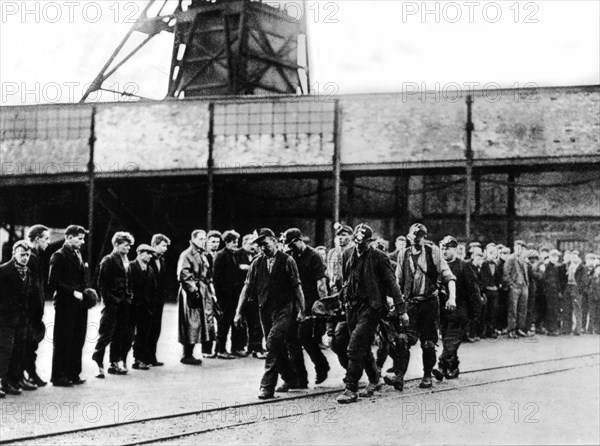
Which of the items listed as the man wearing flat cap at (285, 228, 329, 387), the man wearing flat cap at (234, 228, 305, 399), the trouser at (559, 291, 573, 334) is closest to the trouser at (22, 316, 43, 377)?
the man wearing flat cap at (234, 228, 305, 399)

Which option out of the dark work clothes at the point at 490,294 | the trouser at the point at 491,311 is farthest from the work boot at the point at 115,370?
the trouser at the point at 491,311

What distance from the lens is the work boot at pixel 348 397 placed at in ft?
27.4

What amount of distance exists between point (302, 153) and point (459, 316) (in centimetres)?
1217

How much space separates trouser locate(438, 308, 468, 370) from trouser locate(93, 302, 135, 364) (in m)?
4.06

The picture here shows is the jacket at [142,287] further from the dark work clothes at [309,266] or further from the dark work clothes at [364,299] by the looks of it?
the dark work clothes at [364,299]

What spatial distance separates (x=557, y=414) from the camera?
7.60 meters

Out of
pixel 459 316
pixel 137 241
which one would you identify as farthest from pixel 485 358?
pixel 137 241

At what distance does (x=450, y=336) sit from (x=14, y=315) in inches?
202

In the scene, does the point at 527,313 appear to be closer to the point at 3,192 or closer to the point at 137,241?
the point at 137,241

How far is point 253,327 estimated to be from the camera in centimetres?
1285

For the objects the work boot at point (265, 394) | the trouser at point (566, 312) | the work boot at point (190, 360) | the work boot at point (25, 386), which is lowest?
the work boot at point (190, 360)

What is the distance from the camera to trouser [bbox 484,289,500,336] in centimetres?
1623

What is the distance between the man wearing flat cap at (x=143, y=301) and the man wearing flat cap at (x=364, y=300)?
11.5ft

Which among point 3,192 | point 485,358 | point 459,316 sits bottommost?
point 485,358
